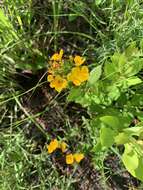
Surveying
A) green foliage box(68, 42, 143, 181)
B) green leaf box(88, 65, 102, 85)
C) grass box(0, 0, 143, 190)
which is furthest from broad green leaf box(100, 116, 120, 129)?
grass box(0, 0, 143, 190)

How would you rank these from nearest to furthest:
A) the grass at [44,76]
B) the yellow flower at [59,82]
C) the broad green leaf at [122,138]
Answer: the broad green leaf at [122,138] < the yellow flower at [59,82] < the grass at [44,76]

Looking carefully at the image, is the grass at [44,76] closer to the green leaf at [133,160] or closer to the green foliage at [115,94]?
the green foliage at [115,94]

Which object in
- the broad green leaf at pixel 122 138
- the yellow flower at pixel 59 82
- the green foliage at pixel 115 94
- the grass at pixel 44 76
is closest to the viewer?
the broad green leaf at pixel 122 138

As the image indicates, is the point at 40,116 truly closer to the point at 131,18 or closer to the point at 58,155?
the point at 58,155

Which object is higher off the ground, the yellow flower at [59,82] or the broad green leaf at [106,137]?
the yellow flower at [59,82]

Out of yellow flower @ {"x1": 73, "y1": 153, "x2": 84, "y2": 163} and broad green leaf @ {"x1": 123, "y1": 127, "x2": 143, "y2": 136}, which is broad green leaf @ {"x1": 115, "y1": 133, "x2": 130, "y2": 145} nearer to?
broad green leaf @ {"x1": 123, "y1": 127, "x2": 143, "y2": 136}

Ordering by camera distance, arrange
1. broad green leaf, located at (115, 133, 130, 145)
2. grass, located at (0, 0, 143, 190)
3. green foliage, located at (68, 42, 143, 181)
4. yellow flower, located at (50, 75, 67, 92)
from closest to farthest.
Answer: broad green leaf, located at (115, 133, 130, 145) < green foliage, located at (68, 42, 143, 181) < yellow flower, located at (50, 75, 67, 92) < grass, located at (0, 0, 143, 190)

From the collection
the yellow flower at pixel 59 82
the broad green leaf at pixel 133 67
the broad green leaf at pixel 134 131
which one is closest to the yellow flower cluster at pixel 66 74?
the yellow flower at pixel 59 82

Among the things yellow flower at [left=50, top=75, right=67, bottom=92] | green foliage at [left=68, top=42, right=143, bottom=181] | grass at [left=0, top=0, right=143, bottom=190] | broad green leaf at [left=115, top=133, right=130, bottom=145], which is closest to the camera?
broad green leaf at [left=115, top=133, right=130, bottom=145]
